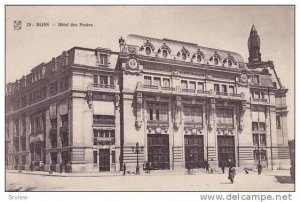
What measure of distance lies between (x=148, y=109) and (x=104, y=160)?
5232 millimetres

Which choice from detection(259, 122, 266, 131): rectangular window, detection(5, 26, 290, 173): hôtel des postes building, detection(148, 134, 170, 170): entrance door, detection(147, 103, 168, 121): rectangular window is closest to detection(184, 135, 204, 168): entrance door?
detection(5, 26, 290, 173): hôtel des postes building

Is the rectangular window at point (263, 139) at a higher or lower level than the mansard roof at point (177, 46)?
lower

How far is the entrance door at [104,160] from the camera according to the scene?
30.6m

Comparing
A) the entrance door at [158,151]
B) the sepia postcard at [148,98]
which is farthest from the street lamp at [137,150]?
the entrance door at [158,151]

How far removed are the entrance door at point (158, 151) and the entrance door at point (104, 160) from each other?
3.31 meters

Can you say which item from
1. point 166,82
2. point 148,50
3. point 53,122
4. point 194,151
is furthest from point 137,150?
point 148,50

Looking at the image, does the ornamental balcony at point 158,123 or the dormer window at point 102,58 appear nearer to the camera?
the dormer window at point 102,58

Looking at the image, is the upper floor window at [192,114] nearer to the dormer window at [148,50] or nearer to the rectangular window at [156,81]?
the rectangular window at [156,81]

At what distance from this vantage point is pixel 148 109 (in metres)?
33.2

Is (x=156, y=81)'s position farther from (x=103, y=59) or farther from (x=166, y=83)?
(x=103, y=59)

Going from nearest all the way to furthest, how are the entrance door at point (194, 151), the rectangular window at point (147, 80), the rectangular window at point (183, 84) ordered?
the rectangular window at point (147, 80) → the entrance door at point (194, 151) → the rectangular window at point (183, 84)
